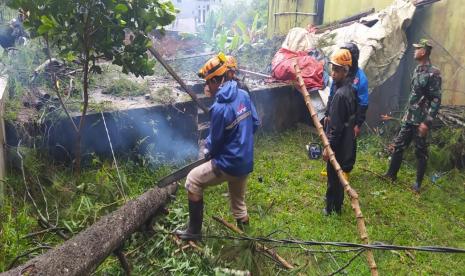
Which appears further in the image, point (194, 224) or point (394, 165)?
point (394, 165)

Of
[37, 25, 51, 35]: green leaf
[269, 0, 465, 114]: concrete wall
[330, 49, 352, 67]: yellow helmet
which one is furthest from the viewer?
[269, 0, 465, 114]: concrete wall

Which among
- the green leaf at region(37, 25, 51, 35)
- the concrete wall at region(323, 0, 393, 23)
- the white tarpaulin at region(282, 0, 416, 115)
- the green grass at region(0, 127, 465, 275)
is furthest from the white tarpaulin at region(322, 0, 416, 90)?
the green leaf at region(37, 25, 51, 35)

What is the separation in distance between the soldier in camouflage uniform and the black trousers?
155 cm

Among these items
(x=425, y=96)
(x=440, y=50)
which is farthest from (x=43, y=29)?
(x=440, y=50)

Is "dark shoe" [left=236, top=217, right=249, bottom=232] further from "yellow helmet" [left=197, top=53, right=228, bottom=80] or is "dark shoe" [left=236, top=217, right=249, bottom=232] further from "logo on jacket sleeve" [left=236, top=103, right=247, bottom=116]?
"yellow helmet" [left=197, top=53, right=228, bottom=80]

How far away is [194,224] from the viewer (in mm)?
4148

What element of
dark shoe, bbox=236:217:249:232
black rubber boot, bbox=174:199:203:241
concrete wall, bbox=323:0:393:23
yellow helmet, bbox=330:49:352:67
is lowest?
dark shoe, bbox=236:217:249:232

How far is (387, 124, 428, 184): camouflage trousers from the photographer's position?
580 centimetres

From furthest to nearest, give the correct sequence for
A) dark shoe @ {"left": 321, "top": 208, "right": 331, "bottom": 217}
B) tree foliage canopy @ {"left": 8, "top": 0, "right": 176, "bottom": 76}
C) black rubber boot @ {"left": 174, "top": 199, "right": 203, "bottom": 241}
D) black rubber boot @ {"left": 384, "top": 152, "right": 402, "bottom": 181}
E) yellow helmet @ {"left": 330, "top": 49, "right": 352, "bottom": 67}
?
black rubber boot @ {"left": 384, "top": 152, "right": 402, "bottom": 181}
dark shoe @ {"left": 321, "top": 208, "right": 331, "bottom": 217}
yellow helmet @ {"left": 330, "top": 49, "right": 352, "bottom": 67}
black rubber boot @ {"left": 174, "top": 199, "right": 203, "bottom": 241}
tree foliage canopy @ {"left": 8, "top": 0, "right": 176, "bottom": 76}

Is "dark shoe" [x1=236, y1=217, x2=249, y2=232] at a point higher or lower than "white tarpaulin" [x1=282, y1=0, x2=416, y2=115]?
lower

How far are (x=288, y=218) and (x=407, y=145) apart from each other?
2324 mm

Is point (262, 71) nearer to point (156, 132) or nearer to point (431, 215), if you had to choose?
point (156, 132)

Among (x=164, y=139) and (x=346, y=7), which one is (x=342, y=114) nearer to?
(x=164, y=139)

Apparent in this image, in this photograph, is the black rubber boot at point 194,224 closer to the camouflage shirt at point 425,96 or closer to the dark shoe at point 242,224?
the dark shoe at point 242,224
